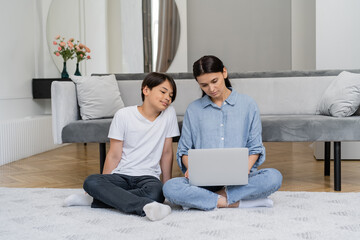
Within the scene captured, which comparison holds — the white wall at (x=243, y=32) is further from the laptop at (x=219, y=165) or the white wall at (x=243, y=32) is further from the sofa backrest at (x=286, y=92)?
the laptop at (x=219, y=165)

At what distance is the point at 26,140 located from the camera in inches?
167

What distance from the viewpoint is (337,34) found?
4.27 m

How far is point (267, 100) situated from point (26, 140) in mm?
2274

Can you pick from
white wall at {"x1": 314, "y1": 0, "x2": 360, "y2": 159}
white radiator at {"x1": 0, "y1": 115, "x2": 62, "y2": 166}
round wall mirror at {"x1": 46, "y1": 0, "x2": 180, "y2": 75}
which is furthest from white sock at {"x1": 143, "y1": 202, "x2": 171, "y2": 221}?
round wall mirror at {"x1": 46, "y1": 0, "x2": 180, "y2": 75}

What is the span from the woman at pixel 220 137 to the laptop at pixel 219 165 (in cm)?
12

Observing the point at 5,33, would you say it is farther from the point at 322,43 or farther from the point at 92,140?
the point at 322,43

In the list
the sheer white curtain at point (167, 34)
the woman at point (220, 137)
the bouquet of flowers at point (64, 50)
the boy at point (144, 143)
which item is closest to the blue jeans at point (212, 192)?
the woman at point (220, 137)

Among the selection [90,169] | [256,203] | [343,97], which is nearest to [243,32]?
[90,169]

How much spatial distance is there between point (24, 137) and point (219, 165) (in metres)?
2.76

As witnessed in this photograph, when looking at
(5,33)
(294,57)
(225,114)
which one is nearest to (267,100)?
(225,114)

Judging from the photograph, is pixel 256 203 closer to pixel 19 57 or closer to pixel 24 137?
pixel 24 137

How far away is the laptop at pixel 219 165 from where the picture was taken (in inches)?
76.1

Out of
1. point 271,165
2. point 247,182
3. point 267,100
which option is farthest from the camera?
point 271,165

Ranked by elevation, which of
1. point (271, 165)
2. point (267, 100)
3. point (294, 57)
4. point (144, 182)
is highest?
point (294, 57)
